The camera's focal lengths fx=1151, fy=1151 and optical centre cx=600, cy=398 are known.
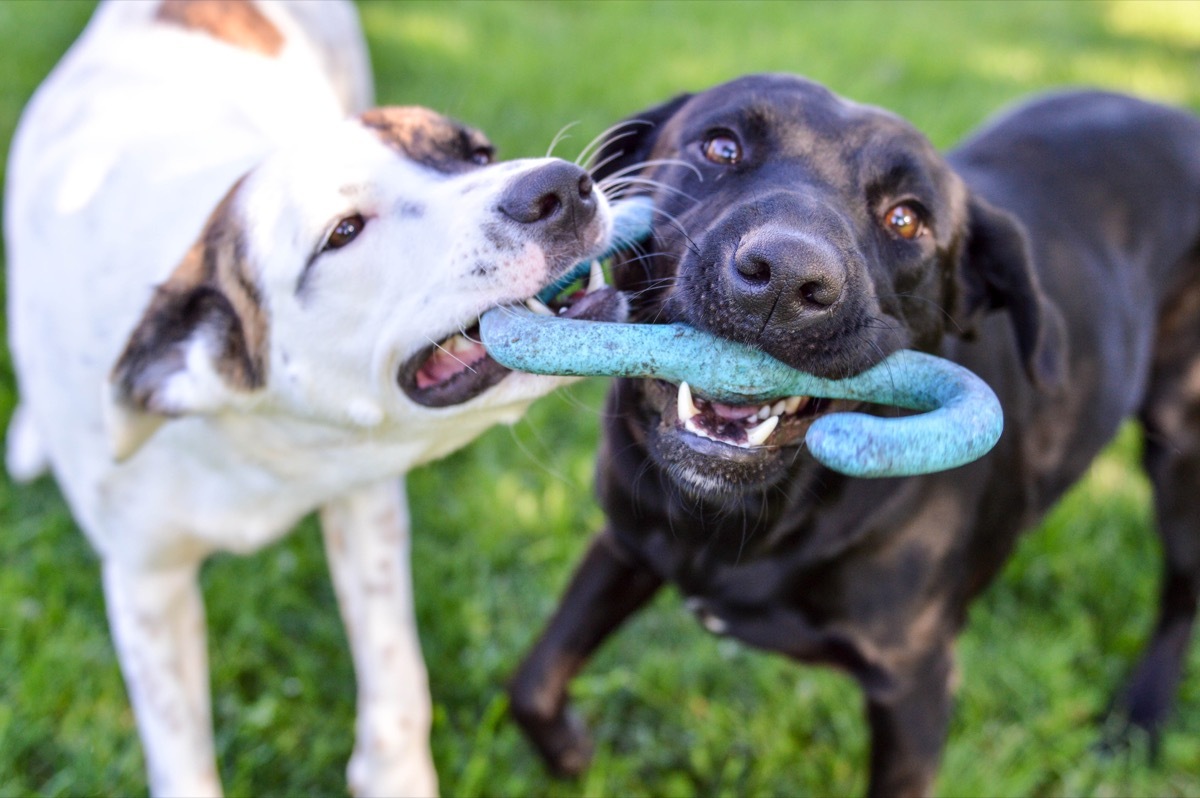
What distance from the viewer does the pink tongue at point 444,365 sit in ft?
7.92

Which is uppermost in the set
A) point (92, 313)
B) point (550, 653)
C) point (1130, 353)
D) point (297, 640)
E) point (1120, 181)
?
point (1120, 181)

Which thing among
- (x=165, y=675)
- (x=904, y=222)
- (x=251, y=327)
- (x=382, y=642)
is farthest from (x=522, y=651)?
(x=904, y=222)

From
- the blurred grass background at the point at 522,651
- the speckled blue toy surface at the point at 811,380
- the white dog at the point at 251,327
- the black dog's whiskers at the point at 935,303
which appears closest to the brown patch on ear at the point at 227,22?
the white dog at the point at 251,327

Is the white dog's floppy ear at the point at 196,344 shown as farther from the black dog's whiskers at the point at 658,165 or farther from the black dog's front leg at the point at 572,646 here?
the black dog's front leg at the point at 572,646

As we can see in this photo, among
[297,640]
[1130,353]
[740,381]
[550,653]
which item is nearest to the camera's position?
[740,381]

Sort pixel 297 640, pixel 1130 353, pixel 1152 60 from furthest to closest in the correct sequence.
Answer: pixel 1152 60 < pixel 297 640 < pixel 1130 353

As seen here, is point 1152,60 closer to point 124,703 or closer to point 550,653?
point 550,653

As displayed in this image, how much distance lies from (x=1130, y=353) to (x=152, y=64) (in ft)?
9.77

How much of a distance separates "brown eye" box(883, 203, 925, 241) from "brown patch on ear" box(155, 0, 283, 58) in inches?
85.4

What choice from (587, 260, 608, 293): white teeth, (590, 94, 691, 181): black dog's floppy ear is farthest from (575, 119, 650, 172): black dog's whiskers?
(587, 260, 608, 293): white teeth

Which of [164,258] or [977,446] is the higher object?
[977,446]

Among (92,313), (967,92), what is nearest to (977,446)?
(92,313)

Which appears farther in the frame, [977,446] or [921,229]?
[921,229]

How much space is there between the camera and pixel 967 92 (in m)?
7.67
